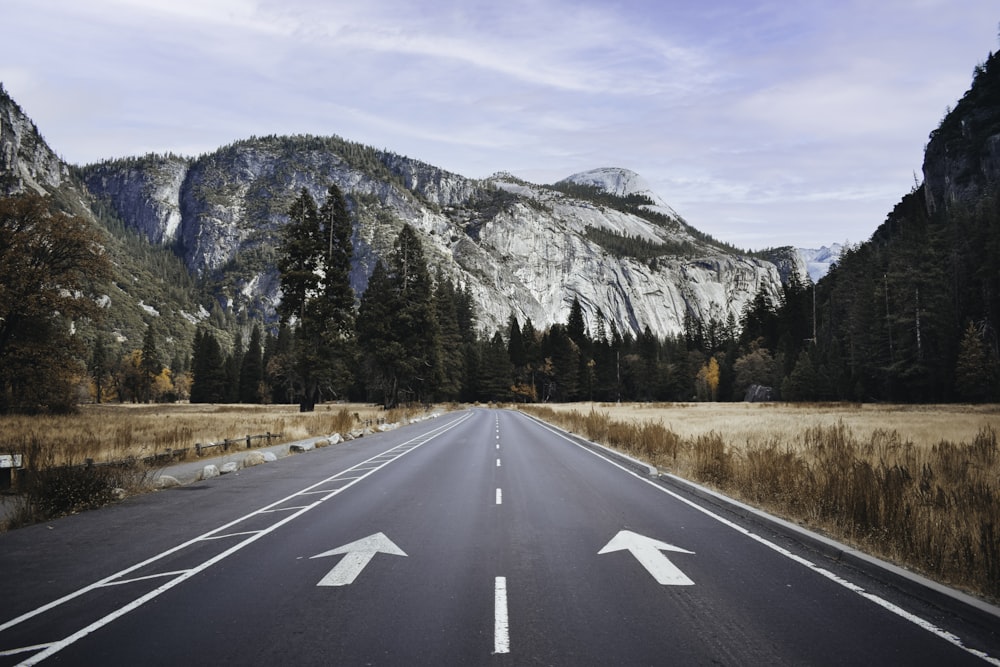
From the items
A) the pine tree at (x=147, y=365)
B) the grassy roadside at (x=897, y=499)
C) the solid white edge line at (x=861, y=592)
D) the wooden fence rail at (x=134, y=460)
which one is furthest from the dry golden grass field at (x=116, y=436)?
the pine tree at (x=147, y=365)

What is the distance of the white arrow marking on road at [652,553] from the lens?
20.0 ft

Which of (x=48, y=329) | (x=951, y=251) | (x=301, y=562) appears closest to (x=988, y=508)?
(x=301, y=562)

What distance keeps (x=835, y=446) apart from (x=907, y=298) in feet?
198

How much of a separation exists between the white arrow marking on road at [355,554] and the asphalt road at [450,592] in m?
0.04

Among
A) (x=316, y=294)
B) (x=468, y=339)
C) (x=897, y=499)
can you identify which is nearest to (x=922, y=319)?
(x=316, y=294)

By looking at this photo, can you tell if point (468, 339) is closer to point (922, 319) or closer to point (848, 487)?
point (922, 319)

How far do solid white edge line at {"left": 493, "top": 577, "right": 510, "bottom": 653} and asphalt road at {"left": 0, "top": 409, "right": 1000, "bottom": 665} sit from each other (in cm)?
3

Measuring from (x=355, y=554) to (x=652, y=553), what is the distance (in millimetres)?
3763

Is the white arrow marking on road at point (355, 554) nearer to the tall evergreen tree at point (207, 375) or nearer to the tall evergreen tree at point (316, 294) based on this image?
the tall evergreen tree at point (316, 294)

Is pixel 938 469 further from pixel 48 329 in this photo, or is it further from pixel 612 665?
pixel 48 329

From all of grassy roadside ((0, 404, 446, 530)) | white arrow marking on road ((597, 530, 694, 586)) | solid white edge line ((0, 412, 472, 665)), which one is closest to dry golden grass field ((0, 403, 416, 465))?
grassy roadside ((0, 404, 446, 530))

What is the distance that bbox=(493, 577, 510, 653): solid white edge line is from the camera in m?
4.33

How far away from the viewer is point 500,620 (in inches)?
191

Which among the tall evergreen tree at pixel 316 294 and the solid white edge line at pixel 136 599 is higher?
the tall evergreen tree at pixel 316 294
